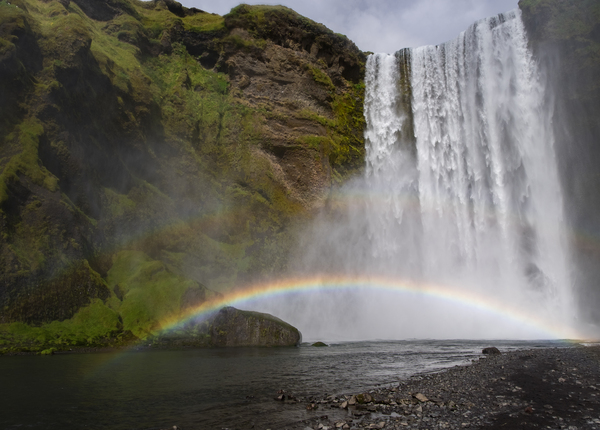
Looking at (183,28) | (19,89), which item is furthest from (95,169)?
(183,28)

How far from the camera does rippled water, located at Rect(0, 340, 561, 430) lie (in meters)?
8.78

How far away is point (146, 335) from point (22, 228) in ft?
35.5

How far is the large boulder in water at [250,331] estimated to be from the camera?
85.0 ft

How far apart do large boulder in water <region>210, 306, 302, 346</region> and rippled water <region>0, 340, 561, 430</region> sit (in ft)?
15.7

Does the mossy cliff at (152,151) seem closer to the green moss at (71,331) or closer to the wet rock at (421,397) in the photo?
the green moss at (71,331)

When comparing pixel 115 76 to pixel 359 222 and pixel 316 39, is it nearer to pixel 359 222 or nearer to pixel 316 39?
pixel 316 39

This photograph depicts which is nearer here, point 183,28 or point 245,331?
point 245,331

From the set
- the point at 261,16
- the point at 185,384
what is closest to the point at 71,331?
the point at 185,384

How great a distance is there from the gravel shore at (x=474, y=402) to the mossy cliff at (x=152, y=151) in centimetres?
2040

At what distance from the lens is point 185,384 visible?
12719 millimetres

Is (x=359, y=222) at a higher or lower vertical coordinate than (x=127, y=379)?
higher

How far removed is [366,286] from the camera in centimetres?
4053

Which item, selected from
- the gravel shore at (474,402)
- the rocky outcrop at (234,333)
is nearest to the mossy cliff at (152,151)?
the rocky outcrop at (234,333)

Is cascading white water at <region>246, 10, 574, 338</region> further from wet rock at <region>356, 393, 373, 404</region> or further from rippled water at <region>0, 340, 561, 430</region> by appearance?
wet rock at <region>356, 393, 373, 404</region>
